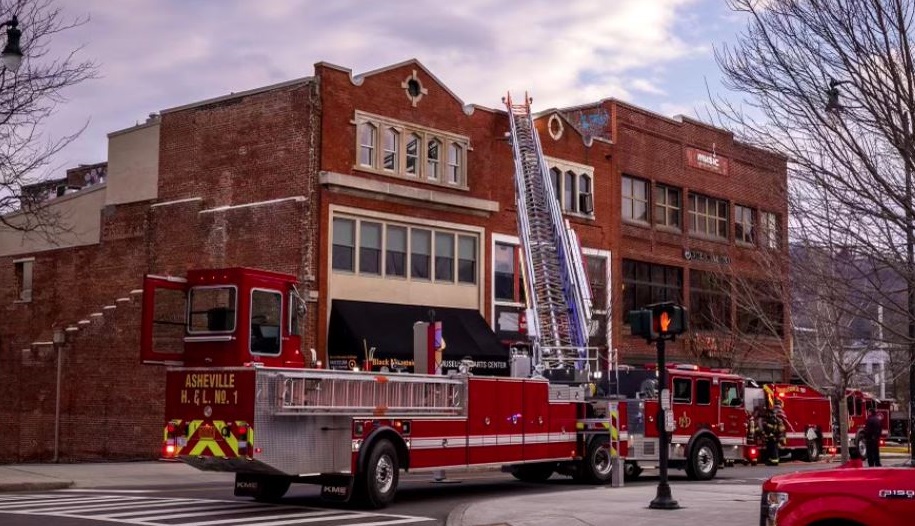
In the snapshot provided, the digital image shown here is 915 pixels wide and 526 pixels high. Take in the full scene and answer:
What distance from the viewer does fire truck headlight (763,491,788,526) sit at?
9323 mm

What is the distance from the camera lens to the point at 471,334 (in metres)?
34.0

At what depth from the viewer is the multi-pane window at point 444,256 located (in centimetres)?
3472

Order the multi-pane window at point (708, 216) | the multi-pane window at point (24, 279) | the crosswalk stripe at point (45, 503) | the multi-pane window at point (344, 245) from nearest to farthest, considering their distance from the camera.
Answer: the crosswalk stripe at point (45, 503) → the multi-pane window at point (344, 245) → the multi-pane window at point (24, 279) → the multi-pane window at point (708, 216)

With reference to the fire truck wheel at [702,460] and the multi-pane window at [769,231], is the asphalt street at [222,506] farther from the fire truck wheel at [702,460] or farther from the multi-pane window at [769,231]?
the multi-pane window at [769,231]

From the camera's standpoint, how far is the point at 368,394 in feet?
56.4

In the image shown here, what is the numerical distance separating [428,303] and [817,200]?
21.4 meters

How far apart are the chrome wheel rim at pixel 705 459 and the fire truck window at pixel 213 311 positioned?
483 inches

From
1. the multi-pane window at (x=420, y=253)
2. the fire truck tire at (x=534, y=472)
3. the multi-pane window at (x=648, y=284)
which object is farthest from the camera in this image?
the multi-pane window at (x=648, y=284)

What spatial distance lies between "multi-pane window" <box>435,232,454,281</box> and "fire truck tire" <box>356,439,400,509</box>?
17455mm

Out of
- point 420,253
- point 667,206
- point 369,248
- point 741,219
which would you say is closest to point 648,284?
point 667,206

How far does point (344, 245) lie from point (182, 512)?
16.7 meters

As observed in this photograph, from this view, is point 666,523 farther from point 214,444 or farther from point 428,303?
point 428,303

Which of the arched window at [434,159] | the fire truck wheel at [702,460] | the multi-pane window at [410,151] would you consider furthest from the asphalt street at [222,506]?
the arched window at [434,159]

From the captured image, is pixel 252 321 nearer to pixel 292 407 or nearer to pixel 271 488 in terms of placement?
pixel 292 407
